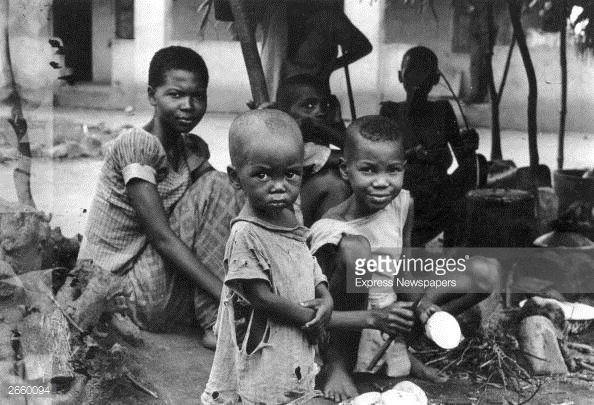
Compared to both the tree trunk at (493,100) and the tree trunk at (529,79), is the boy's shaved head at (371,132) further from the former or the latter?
the tree trunk at (493,100)

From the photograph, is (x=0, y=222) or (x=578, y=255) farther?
(x=578, y=255)

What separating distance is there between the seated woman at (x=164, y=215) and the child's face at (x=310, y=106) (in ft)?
1.40

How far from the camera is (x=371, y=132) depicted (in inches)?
117

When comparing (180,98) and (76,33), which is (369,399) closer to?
(180,98)

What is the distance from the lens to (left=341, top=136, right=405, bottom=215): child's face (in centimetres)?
294

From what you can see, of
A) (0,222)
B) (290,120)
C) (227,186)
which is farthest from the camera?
(227,186)

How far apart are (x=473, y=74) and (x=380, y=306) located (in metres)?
1.74

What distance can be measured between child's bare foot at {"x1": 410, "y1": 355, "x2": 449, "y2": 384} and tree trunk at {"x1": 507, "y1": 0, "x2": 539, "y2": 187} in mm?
1587

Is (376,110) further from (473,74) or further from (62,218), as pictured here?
(62,218)

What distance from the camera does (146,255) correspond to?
318cm

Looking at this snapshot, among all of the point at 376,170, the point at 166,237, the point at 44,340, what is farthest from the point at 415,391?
the point at 44,340

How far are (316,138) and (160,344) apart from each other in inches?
38.3

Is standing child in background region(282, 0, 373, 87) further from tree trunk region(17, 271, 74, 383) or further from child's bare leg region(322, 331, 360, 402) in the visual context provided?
tree trunk region(17, 271, 74, 383)

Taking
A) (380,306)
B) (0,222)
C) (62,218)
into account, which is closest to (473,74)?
(380,306)
